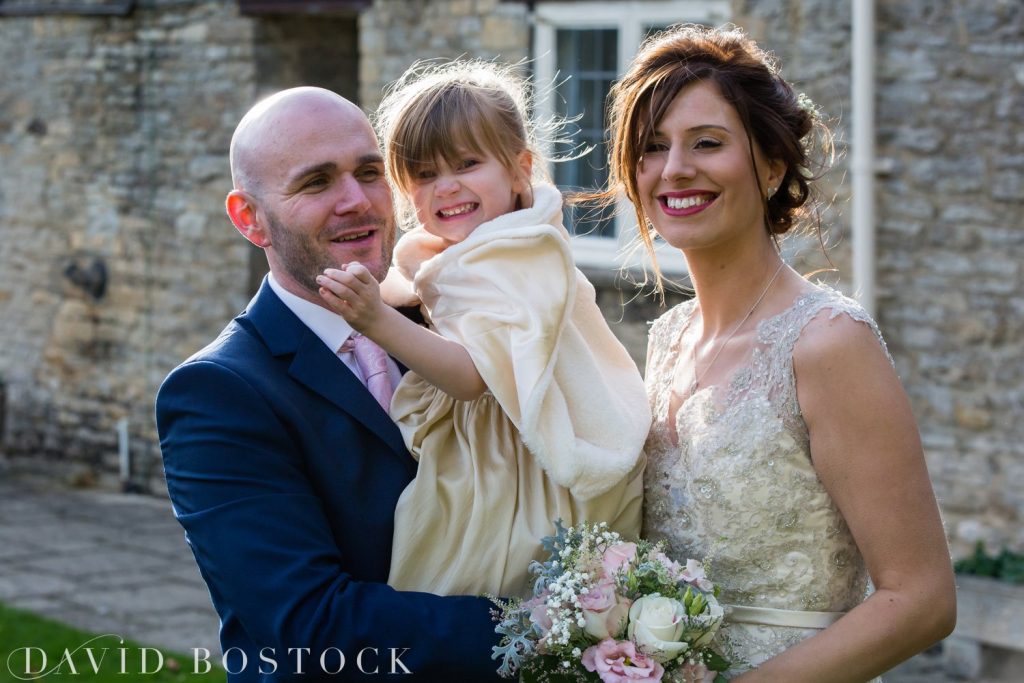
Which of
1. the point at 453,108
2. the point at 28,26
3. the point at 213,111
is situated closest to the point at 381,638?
the point at 453,108

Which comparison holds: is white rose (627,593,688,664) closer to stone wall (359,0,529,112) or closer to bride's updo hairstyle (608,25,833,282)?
bride's updo hairstyle (608,25,833,282)

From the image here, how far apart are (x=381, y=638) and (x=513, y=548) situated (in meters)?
0.36

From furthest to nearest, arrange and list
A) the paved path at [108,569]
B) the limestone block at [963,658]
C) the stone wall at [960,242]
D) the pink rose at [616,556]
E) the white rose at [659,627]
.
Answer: the paved path at [108,569] → the stone wall at [960,242] → the limestone block at [963,658] → the pink rose at [616,556] → the white rose at [659,627]

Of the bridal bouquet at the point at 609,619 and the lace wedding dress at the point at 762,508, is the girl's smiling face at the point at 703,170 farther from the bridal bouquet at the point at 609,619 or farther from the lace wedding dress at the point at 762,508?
the bridal bouquet at the point at 609,619

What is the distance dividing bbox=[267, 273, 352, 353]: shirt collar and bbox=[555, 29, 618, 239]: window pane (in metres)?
5.49

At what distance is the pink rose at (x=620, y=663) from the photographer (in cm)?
245

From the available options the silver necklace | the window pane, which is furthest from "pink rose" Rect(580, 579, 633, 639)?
the window pane

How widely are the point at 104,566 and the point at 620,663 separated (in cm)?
635

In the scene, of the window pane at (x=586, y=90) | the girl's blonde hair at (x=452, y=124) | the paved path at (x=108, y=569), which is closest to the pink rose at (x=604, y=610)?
the girl's blonde hair at (x=452, y=124)

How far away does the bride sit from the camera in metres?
2.64

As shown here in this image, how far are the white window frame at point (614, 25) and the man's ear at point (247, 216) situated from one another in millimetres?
4719

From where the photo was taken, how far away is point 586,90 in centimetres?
849

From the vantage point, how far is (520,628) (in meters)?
2.53

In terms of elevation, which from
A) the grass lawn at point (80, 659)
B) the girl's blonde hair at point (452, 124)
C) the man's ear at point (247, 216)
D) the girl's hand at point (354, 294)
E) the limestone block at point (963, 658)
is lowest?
the grass lawn at point (80, 659)
